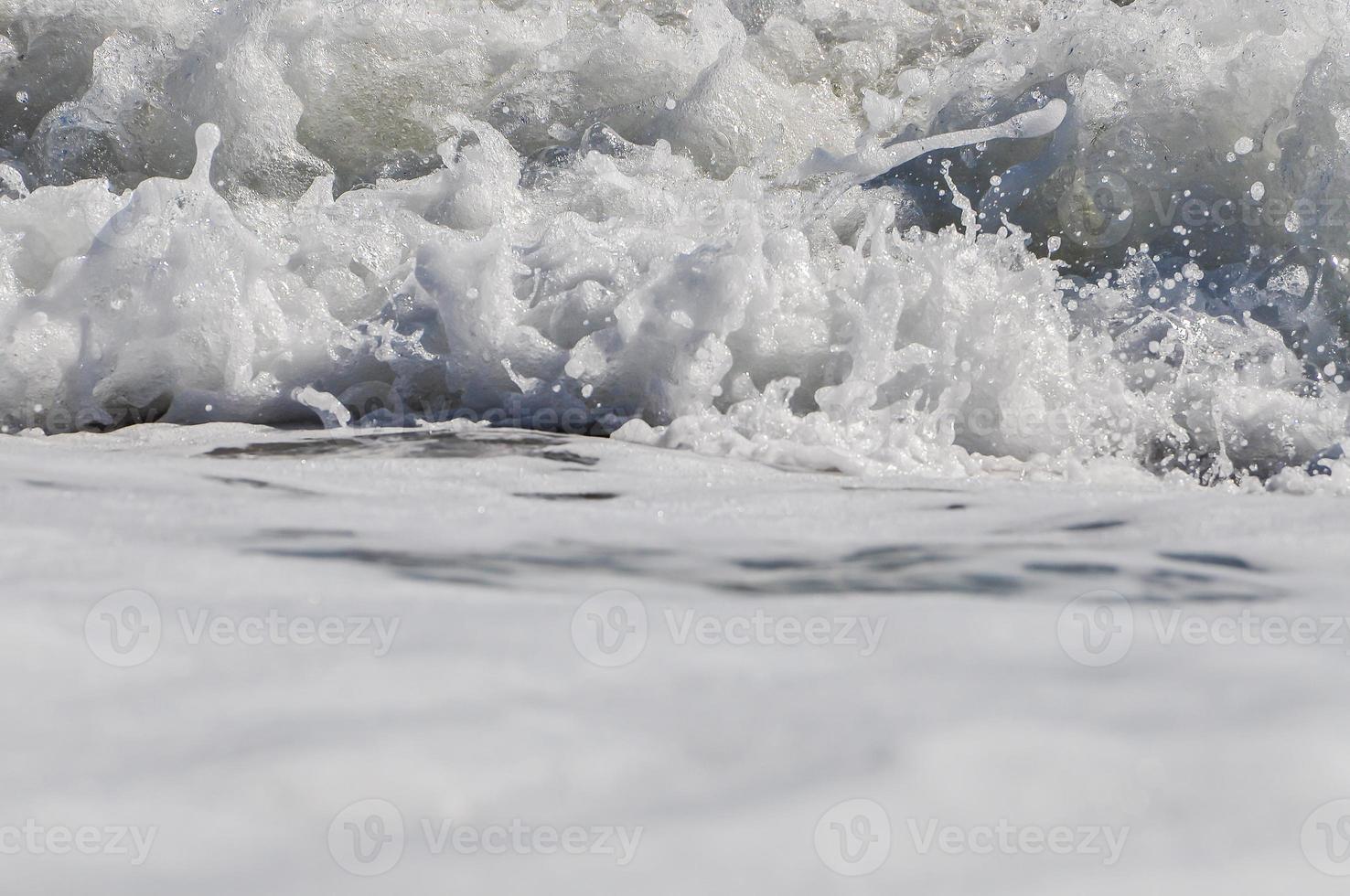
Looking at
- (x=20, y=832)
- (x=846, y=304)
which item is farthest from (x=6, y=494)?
(x=846, y=304)

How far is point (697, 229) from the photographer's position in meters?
3.45

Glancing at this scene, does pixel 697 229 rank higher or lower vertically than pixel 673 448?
higher

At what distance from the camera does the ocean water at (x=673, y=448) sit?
0.90 metres

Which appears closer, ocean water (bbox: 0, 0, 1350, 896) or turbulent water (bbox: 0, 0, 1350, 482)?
ocean water (bbox: 0, 0, 1350, 896)

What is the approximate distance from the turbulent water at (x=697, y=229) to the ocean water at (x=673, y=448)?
2 cm

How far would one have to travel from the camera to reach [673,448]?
271 centimetres

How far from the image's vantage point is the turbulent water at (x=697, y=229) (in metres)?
3.00

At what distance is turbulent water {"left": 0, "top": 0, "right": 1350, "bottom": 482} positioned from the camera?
300 centimetres

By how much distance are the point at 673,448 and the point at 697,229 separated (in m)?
1.00

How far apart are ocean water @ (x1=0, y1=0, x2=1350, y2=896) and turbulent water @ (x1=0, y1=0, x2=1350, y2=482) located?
2 centimetres

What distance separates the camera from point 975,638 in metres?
1.24

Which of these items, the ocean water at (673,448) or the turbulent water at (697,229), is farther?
the turbulent water at (697,229)

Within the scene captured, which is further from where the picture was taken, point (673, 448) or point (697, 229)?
point (697, 229)

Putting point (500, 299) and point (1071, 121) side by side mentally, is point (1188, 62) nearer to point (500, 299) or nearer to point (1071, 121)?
point (1071, 121)
